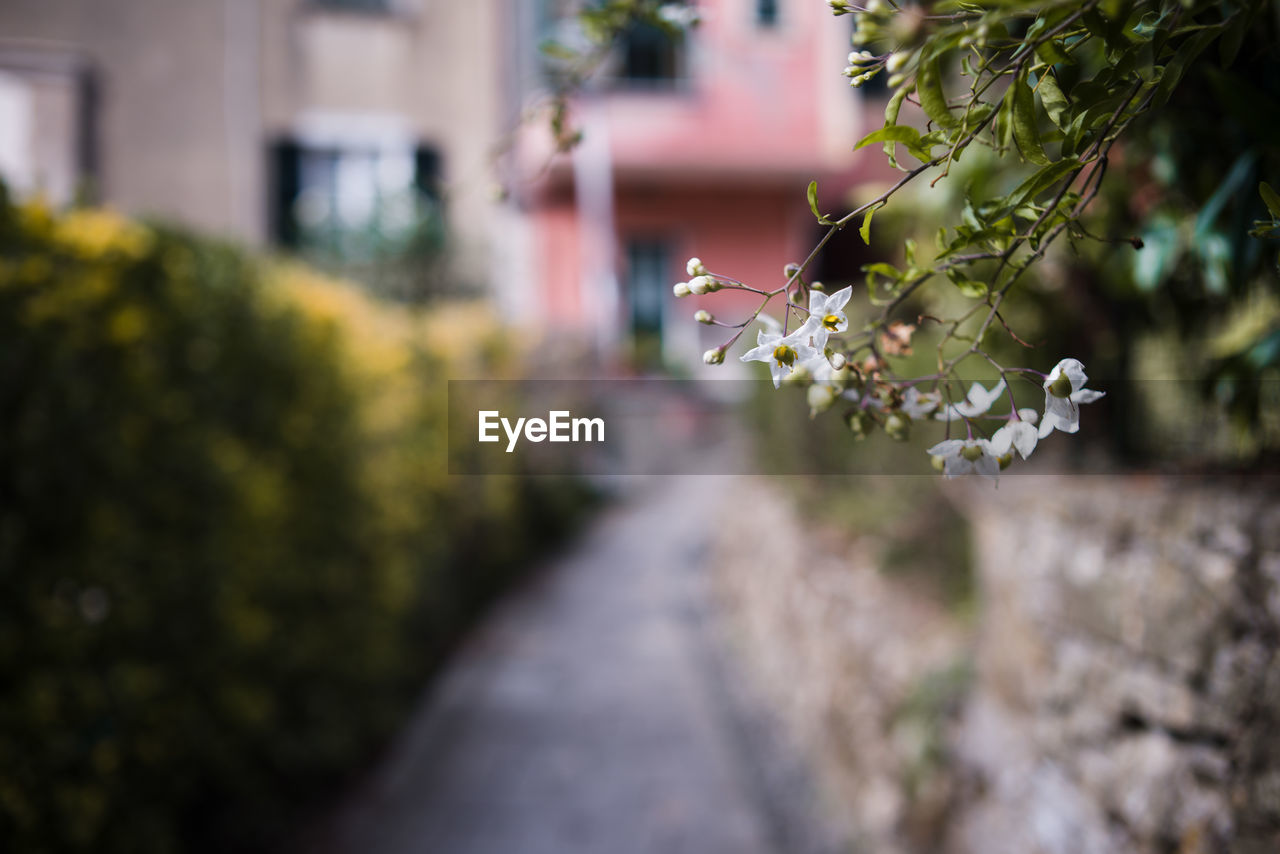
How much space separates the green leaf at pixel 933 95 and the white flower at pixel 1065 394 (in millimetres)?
229

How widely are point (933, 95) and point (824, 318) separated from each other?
198 mm

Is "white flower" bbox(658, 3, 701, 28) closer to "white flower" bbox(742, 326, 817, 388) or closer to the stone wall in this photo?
"white flower" bbox(742, 326, 817, 388)

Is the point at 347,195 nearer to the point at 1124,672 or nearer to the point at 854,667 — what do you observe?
the point at 854,667

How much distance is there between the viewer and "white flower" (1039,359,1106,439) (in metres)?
0.72

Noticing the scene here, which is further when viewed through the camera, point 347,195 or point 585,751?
point 347,195

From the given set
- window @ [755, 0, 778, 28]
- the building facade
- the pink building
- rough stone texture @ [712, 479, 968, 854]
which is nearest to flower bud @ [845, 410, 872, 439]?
rough stone texture @ [712, 479, 968, 854]

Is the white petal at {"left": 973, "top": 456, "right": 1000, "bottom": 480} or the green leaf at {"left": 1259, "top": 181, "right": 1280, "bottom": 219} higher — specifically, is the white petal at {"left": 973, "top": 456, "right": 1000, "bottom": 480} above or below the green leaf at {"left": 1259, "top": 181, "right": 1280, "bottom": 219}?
below

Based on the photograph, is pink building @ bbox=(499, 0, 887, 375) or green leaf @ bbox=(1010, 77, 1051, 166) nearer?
green leaf @ bbox=(1010, 77, 1051, 166)

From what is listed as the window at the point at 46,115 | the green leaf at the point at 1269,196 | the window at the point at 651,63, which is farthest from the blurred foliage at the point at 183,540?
the window at the point at 651,63

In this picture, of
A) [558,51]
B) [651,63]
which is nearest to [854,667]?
[558,51]

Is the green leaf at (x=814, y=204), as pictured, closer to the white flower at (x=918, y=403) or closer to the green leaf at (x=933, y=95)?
the green leaf at (x=933, y=95)

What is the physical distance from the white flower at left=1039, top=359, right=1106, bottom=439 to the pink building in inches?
353

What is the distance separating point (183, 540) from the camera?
104 inches

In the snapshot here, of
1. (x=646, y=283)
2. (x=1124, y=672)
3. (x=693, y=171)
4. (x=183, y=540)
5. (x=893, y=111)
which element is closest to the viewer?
(x=893, y=111)
